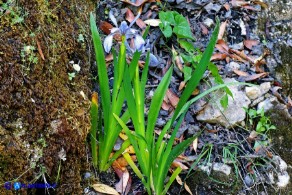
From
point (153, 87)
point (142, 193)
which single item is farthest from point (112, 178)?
point (153, 87)

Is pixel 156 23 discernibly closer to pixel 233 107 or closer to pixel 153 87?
pixel 153 87

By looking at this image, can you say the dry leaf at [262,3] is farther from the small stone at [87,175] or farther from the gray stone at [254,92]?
the small stone at [87,175]

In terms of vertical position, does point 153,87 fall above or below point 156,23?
below

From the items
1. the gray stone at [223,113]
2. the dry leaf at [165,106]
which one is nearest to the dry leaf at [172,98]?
the dry leaf at [165,106]

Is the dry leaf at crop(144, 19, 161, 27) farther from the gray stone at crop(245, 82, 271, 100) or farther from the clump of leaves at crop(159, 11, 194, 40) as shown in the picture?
the gray stone at crop(245, 82, 271, 100)

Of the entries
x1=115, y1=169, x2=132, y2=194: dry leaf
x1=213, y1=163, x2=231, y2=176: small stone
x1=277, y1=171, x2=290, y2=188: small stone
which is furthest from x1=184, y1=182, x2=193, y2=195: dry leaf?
x1=277, y1=171, x2=290, y2=188: small stone

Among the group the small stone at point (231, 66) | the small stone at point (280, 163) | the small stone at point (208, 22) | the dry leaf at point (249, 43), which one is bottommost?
the small stone at point (280, 163)
